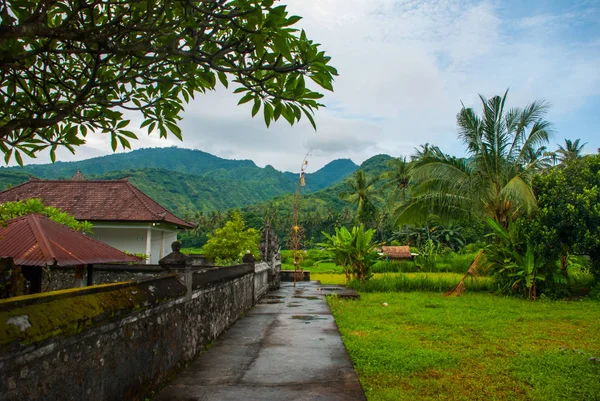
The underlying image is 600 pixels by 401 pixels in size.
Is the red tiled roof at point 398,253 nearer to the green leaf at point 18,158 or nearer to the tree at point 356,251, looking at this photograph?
the tree at point 356,251

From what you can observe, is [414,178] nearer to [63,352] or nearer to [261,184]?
[63,352]

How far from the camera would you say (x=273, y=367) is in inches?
179

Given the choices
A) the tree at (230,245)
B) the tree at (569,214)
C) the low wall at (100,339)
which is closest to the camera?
the low wall at (100,339)

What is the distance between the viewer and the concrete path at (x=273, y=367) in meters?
3.67

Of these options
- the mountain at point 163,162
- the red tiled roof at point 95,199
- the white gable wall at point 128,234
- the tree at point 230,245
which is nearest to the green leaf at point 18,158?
the red tiled roof at point 95,199

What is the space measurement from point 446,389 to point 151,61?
4014 mm

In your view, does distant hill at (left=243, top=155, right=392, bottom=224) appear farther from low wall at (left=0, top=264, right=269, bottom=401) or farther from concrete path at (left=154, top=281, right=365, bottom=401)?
low wall at (left=0, top=264, right=269, bottom=401)

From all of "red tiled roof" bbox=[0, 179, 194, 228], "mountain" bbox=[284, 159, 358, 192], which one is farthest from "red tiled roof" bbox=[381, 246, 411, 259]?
"mountain" bbox=[284, 159, 358, 192]

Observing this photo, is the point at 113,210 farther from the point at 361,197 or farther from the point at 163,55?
the point at 361,197

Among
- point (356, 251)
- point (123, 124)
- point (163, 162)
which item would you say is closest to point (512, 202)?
point (356, 251)

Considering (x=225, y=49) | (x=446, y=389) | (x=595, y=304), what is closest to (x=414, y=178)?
(x=595, y=304)

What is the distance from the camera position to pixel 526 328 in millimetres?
7727

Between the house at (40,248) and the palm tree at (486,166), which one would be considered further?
the palm tree at (486,166)

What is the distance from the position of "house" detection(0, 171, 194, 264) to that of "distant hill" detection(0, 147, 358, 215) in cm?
2681
